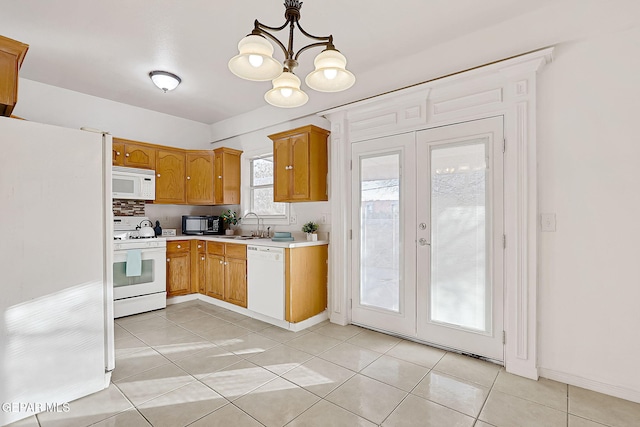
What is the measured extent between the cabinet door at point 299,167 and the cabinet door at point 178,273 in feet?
6.43

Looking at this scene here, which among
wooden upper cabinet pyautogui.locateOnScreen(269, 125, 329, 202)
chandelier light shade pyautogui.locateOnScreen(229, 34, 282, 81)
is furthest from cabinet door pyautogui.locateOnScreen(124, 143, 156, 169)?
chandelier light shade pyautogui.locateOnScreen(229, 34, 282, 81)

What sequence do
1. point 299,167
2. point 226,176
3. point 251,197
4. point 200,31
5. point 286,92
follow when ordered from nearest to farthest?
point 286,92 < point 200,31 < point 299,167 < point 226,176 < point 251,197

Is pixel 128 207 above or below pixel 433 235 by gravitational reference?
above

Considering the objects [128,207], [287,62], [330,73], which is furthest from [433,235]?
[128,207]

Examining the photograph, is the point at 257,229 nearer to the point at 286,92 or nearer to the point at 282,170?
the point at 282,170

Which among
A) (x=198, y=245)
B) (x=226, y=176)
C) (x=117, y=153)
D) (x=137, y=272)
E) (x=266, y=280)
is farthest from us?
(x=226, y=176)

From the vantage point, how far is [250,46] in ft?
5.00

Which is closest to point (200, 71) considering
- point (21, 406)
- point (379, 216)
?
point (379, 216)

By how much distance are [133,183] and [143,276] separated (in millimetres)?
1263

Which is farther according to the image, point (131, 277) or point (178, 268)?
point (178, 268)

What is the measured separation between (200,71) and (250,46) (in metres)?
2.16

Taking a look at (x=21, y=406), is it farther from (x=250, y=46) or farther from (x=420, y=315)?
(x=420, y=315)

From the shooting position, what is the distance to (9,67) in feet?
6.35

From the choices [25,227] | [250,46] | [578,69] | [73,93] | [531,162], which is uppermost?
[73,93]
